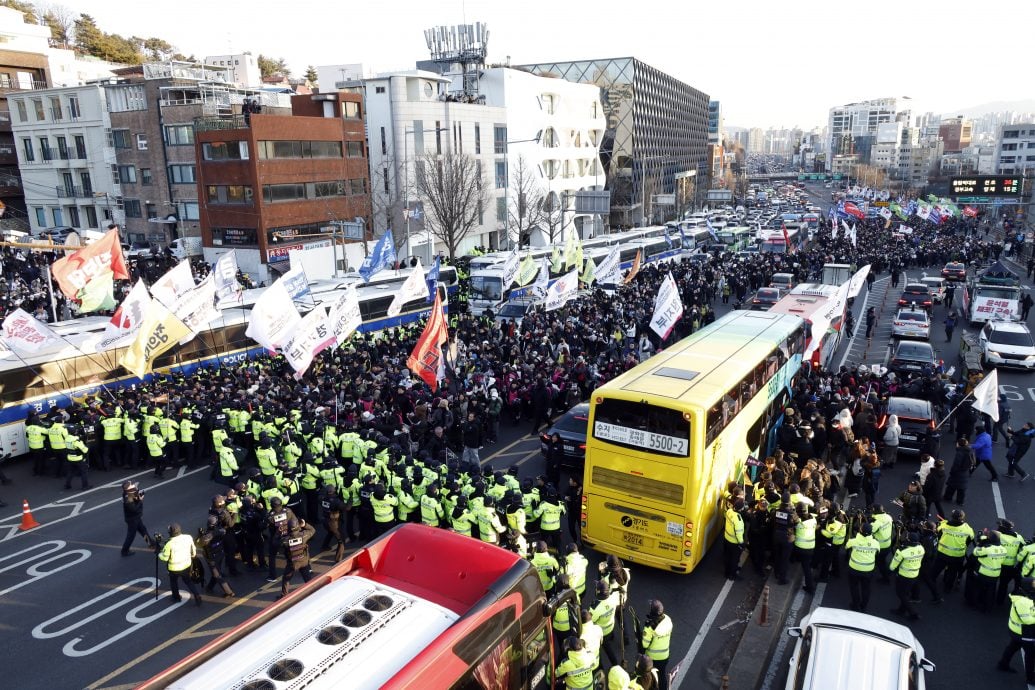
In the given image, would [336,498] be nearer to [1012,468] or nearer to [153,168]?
[1012,468]

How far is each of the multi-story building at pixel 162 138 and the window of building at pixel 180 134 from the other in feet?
0.20

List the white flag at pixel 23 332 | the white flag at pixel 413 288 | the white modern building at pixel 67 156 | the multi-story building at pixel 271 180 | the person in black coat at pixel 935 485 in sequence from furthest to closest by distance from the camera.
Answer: the white modern building at pixel 67 156, the multi-story building at pixel 271 180, the white flag at pixel 413 288, the white flag at pixel 23 332, the person in black coat at pixel 935 485

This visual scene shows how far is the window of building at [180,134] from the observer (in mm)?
40969

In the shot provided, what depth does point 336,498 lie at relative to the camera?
1173 centimetres

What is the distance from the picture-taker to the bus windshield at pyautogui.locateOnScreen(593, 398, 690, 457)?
33.4ft

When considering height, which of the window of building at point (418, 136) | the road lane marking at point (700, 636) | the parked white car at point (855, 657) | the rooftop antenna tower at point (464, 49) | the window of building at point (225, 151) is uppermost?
the rooftop antenna tower at point (464, 49)

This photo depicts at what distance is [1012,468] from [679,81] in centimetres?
10642

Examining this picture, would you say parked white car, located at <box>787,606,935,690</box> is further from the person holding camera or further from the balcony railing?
the balcony railing

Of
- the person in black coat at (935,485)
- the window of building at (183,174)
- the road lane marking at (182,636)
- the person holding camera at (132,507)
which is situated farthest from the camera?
the window of building at (183,174)

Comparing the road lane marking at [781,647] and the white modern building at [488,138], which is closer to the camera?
the road lane marking at [781,647]

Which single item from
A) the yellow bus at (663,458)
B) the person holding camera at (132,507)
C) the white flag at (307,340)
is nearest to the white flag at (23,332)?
the white flag at (307,340)

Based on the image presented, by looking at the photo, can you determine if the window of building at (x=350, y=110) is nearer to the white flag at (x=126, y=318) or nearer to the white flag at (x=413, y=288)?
the white flag at (x=413, y=288)

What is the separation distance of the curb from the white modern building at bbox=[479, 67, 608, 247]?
41.6 m

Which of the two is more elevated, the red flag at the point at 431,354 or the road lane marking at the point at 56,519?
the red flag at the point at 431,354
